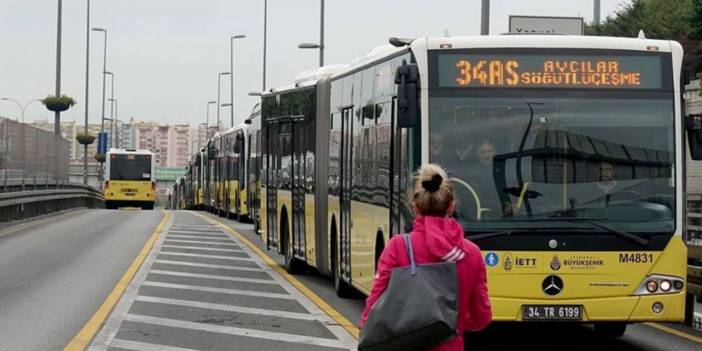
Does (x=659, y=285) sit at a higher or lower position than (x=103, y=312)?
higher

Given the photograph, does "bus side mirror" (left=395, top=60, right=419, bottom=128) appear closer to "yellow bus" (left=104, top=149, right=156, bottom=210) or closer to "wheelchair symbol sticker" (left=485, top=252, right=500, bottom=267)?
"wheelchair symbol sticker" (left=485, top=252, right=500, bottom=267)

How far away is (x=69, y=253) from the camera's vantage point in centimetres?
2519

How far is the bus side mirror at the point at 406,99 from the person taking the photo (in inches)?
448

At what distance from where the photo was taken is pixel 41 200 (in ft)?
140

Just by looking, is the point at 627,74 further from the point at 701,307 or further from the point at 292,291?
the point at 292,291

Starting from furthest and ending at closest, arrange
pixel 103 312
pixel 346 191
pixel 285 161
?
pixel 285 161 → pixel 346 191 → pixel 103 312

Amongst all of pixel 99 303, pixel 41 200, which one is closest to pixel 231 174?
pixel 41 200

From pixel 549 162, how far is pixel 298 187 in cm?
881

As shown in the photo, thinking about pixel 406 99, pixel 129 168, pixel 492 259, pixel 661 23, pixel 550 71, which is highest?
pixel 661 23

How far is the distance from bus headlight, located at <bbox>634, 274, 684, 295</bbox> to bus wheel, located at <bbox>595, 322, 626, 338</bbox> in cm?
161

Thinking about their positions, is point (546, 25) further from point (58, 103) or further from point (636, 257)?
point (58, 103)

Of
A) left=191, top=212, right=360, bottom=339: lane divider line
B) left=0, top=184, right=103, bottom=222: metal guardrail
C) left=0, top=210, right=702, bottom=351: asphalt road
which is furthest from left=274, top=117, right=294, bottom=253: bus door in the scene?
left=0, top=184, right=103, bottom=222: metal guardrail

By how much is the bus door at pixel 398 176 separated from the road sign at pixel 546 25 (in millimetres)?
4506

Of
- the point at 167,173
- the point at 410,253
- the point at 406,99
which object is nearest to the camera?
the point at 410,253
